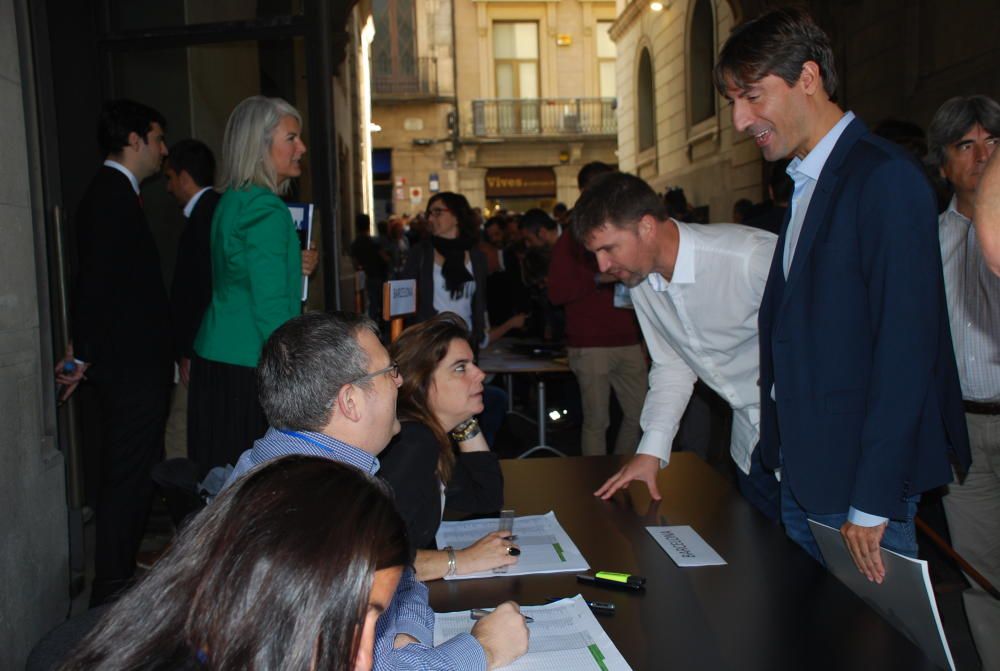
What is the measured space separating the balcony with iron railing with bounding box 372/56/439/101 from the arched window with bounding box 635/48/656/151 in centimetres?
849

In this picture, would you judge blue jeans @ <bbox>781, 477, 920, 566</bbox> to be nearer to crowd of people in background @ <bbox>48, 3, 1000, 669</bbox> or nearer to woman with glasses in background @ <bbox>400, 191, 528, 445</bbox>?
crowd of people in background @ <bbox>48, 3, 1000, 669</bbox>

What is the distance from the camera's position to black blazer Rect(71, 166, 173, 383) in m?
3.38

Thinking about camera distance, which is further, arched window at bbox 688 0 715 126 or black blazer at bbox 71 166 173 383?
arched window at bbox 688 0 715 126

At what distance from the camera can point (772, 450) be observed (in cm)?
216

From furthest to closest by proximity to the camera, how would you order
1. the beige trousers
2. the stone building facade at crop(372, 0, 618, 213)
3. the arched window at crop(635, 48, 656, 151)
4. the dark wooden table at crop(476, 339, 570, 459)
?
the stone building facade at crop(372, 0, 618, 213) < the arched window at crop(635, 48, 656, 151) < the dark wooden table at crop(476, 339, 570, 459) < the beige trousers

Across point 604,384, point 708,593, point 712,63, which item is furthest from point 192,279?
point 712,63

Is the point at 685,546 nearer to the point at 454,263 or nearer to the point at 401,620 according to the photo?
the point at 401,620

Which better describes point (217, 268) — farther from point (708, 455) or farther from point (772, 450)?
point (708, 455)

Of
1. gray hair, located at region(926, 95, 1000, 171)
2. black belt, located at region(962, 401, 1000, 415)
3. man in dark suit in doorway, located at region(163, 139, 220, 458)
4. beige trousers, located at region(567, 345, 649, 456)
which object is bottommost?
beige trousers, located at region(567, 345, 649, 456)

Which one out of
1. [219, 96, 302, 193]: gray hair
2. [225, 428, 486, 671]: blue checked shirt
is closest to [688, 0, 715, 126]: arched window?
[219, 96, 302, 193]: gray hair

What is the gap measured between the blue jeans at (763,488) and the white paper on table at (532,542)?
617mm

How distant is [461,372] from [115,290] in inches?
61.4

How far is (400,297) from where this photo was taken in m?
5.30

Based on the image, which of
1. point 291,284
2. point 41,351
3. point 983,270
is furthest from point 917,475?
point 41,351
